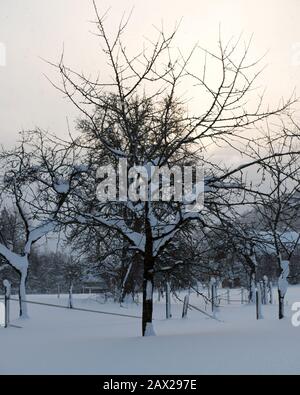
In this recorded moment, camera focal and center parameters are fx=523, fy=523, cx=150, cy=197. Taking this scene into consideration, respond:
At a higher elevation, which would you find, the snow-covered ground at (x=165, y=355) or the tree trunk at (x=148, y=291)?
the tree trunk at (x=148, y=291)

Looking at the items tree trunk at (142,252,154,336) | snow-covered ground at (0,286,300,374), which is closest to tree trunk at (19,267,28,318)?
snow-covered ground at (0,286,300,374)

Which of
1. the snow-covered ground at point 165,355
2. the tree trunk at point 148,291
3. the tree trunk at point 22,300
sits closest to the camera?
the snow-covered ground at point 165,355

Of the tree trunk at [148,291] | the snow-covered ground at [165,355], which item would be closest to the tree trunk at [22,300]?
the snow-covered ground at [165,355]

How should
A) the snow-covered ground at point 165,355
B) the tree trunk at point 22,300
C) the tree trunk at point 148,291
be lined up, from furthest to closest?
the tree trunk at point 22,300
the tree trunk at point 148,291
the snow-covered ground at point 165,355

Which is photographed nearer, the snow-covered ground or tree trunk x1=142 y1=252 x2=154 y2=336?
the snow-covered ground

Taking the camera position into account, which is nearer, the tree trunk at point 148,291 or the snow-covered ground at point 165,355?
the snow-covered ground at point 165,355

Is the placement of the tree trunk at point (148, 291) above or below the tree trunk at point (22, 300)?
above

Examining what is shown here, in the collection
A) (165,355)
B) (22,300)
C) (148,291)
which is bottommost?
(22,300)

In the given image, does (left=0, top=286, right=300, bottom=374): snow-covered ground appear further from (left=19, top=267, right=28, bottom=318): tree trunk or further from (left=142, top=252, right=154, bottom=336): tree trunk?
(left=19, top=267, right=28, bottom=318): tree trunk

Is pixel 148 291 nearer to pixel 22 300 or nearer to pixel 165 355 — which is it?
pixel 165 355

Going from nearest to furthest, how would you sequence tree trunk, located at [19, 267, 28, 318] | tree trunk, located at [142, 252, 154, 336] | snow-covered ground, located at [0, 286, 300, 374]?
snow-covered ground, located at [0, 286, 300, 374]
tree trunk, located at [142, 252, 154, 336]
tree trunk, located at [19, 267, 28, 318]

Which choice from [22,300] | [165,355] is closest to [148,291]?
[165,355]

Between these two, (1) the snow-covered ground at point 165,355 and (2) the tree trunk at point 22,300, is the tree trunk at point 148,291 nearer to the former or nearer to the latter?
(1) the snow-covered ground at point 165,355
